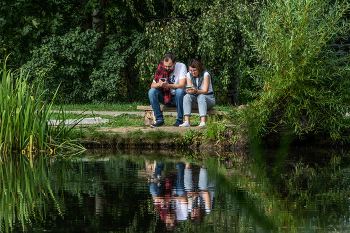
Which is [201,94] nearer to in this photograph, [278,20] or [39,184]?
[278,20]

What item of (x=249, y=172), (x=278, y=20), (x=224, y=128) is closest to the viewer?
(x=249, y=172)

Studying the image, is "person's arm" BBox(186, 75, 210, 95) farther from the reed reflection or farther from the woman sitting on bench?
the reed reflection

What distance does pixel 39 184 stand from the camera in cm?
468

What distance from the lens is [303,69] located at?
6.46 m

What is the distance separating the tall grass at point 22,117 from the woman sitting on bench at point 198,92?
2078 millimetres

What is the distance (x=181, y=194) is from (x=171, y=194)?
0.08 m

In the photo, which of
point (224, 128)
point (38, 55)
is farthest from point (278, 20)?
point (38, 55)

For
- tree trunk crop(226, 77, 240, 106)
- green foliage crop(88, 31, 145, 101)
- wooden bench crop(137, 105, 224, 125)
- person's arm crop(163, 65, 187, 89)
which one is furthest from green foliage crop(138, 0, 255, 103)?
person's arm crop(163, 65, 187, 89)

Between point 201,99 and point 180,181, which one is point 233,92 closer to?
point 201,99

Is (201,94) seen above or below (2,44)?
below

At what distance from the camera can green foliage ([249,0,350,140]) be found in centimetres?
625

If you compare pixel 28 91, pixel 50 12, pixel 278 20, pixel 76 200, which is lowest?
pixel 76 200

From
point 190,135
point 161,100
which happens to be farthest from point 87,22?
point 190,135

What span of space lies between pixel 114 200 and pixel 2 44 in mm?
Answer: 14388
